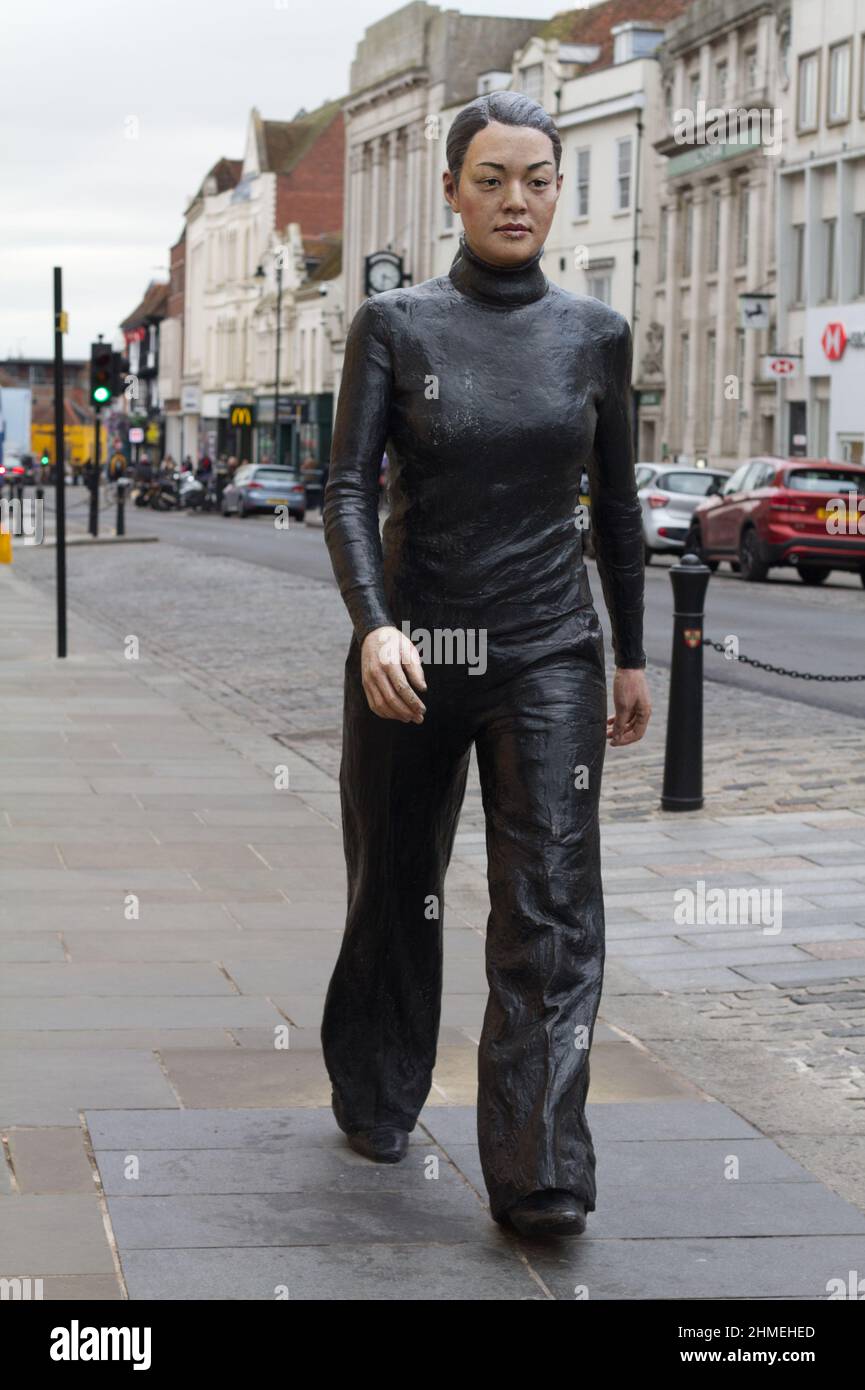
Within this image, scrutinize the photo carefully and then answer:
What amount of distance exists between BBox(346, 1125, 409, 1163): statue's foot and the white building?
3999 centimetres

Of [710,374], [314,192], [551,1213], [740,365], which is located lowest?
[551,1213]

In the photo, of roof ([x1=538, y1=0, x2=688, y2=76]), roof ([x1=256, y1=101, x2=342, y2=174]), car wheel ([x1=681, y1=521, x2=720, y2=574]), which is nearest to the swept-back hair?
car wheel ([x1=681, y1=521, x2=720, y2=574])

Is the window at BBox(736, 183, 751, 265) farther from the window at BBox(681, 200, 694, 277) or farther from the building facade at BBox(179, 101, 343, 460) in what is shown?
the building facade at BBox(179, 101, 343, 460)

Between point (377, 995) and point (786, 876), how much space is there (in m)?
3.87

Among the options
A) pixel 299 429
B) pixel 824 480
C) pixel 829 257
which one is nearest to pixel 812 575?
pixel 824 480

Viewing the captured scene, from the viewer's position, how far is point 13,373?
616ft

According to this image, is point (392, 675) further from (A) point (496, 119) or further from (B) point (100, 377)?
(B) point (100, 377)

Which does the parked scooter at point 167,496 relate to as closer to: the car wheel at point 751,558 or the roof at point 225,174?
the roof at point 225,174

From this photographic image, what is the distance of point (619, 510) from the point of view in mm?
4648

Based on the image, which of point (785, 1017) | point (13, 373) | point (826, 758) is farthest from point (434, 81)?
point (13, 373)

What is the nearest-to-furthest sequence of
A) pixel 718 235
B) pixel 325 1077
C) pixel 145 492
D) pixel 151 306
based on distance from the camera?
1. pixel 325 1077
2. pixel 718 235
3. pixel 145 492
4. pixel 151 306

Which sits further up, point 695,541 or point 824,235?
point 824,235

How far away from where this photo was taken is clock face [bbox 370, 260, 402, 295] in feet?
235

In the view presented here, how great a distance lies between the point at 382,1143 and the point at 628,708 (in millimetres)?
1011
